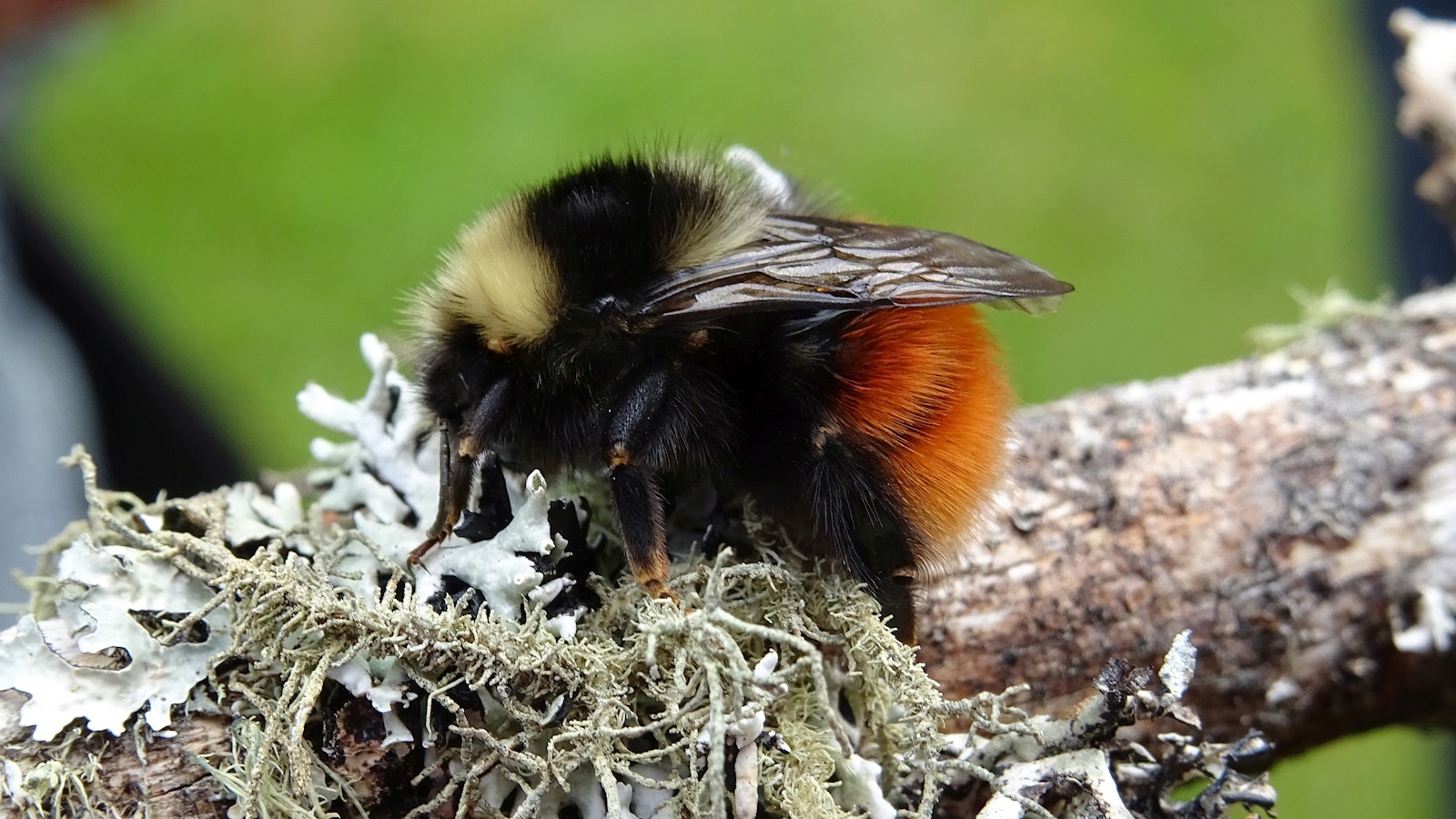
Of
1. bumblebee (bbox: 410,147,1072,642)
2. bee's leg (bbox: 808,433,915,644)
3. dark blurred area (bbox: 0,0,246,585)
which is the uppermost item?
bumblebee (bbox: 410,147,1072,642)

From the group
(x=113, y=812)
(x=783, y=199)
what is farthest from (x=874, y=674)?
(x=113, y=812)

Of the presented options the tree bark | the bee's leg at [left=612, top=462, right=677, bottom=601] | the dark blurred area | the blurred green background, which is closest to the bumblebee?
the bee's leg at [left=612, top=462, right=677, bottom=601]

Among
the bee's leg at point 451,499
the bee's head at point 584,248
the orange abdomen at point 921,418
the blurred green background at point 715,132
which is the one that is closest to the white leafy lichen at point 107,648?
the bee's leg at point 451,499

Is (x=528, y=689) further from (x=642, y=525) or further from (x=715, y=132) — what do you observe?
(x=715, y=132)

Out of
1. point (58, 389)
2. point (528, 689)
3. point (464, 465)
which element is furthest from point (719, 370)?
point (58, 389)

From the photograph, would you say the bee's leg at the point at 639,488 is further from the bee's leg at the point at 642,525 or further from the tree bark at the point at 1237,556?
the tree bark at the point at 1237,556

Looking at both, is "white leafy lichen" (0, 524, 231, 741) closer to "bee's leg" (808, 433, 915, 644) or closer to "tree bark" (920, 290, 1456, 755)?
"bee's leg" (808, 433, 915, 644)
